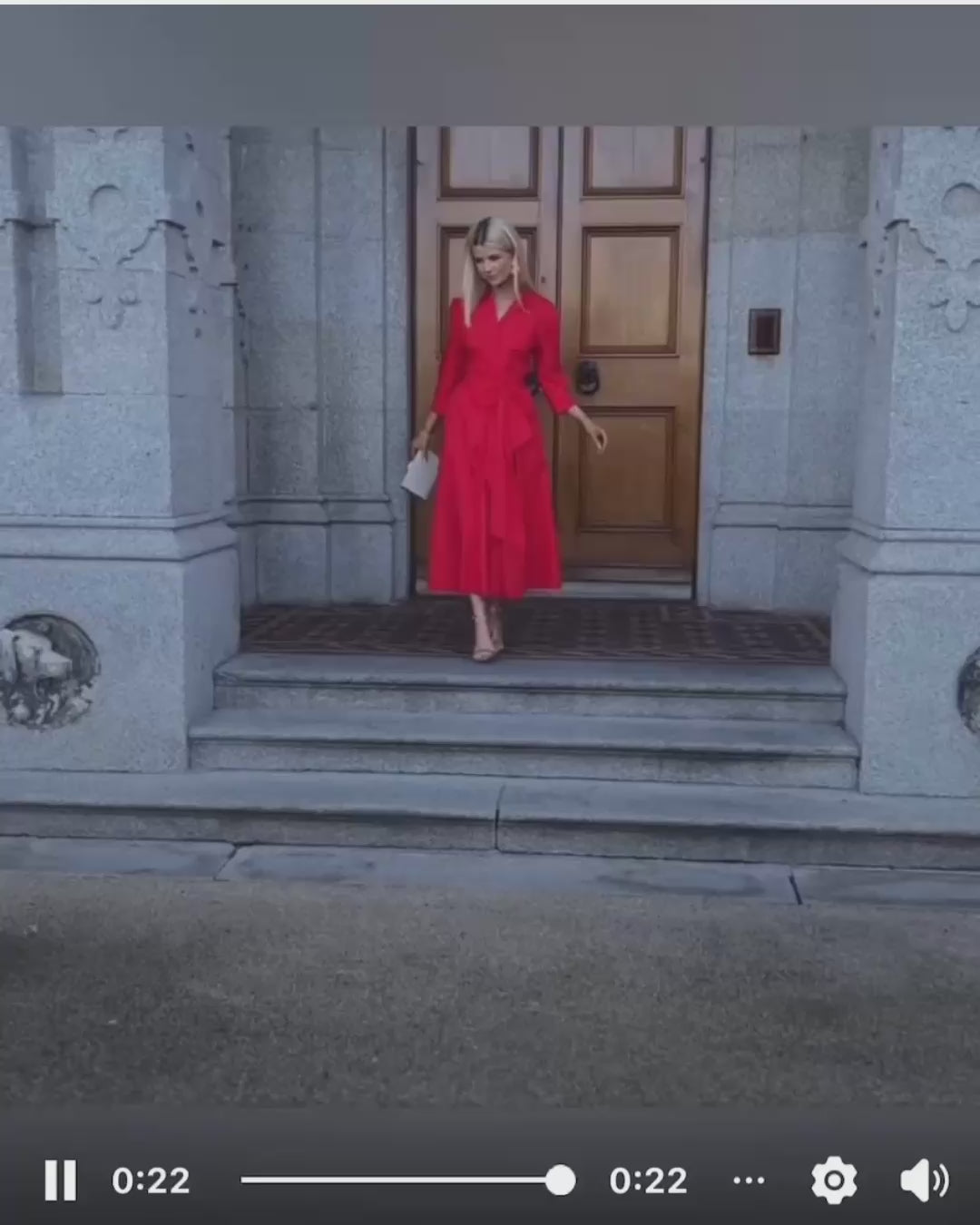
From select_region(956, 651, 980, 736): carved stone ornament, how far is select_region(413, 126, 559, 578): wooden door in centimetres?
337

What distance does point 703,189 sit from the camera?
20.9ft

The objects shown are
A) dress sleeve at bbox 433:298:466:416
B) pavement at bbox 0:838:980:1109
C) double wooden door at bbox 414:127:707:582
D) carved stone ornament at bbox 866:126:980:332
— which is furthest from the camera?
double wooden door at bbox 414:127:707:582

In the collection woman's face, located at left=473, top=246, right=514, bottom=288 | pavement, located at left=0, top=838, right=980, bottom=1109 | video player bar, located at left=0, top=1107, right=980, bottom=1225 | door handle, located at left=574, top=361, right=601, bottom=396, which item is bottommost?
pavement, located at left=0, top=838, right=980, bottom=1109

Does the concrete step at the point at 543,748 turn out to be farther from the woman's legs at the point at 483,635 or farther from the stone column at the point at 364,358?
the stone column at the point at 364,358

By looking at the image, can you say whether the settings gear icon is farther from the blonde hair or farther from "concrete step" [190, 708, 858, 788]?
the blonde hair

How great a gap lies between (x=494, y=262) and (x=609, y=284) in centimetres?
175

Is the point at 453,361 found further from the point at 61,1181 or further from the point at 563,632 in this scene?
the point at 61,1181

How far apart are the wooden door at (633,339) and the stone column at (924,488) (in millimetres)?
2091

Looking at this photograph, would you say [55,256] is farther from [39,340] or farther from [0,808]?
[0,808]

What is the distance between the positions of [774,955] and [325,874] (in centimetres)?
160

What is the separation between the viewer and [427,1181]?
1917 millimetres

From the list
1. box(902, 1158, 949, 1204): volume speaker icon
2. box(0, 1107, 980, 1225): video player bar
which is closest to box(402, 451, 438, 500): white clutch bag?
box(0, 1107, 980, 1225): video player bar

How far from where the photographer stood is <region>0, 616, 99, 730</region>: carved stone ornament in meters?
4.62

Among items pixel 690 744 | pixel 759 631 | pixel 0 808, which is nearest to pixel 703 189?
pixel 759 631
